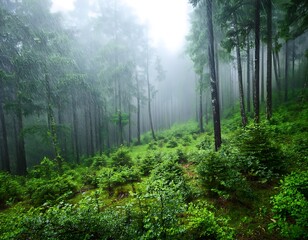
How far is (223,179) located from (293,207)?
6.57ft

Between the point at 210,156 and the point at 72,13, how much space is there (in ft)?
99.6

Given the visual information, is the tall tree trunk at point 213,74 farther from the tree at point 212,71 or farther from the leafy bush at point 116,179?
the leafy bush at point 116,179

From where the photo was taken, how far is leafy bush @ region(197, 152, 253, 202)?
4.69 m

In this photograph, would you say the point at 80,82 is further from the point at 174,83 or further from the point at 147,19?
the point at 174,83

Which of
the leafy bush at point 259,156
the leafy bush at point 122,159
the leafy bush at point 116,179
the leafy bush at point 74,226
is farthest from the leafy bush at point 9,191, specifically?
the leafy bush at point 259,156

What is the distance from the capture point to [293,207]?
10.2ft

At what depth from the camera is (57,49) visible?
48.0 ft

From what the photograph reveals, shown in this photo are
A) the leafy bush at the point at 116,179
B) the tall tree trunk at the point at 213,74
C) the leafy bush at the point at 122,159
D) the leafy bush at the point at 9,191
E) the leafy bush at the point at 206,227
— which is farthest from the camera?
the leafy bush at the point at 122,159

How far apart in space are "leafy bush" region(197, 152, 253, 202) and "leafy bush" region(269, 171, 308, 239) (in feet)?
3.60

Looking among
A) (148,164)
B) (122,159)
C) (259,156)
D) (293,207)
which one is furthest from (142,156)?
(293,207)

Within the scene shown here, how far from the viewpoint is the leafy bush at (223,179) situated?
469cm

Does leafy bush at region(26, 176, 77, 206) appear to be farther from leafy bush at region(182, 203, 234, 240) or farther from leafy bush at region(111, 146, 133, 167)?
leafy bush at region(182, 203, 234, 240)

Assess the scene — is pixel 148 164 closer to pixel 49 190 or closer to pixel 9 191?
pixel 49 190

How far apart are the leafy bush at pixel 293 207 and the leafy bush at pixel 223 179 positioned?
1.10 meters
